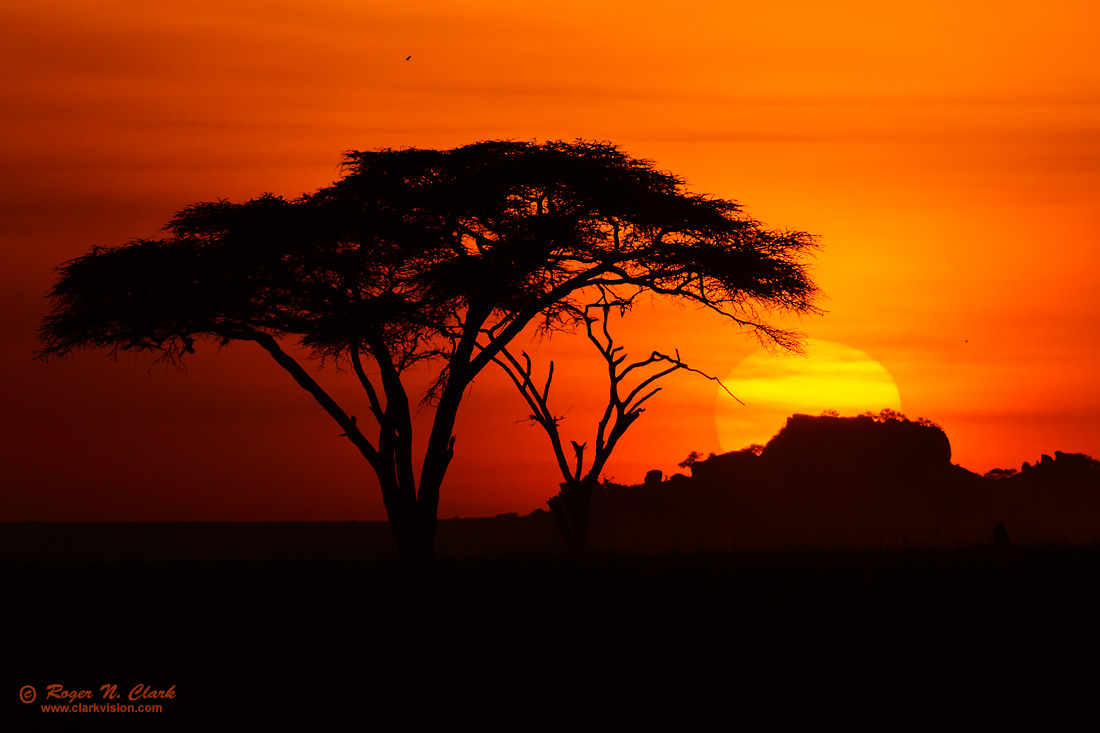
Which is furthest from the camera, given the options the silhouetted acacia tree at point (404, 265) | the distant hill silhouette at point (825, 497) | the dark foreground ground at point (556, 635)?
the distant hill silhouette at point (825, 497)

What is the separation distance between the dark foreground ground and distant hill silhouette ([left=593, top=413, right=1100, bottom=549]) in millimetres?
70746

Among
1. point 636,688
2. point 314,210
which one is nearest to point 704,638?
point 636,688

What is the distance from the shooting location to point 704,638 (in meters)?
13.8

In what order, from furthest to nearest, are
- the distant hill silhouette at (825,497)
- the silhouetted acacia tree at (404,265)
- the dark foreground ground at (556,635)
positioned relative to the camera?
the distant hill silhouette at (825,497) → the silhouetted acacia tree at (404,265) → the dark foreground ground at (556,635)

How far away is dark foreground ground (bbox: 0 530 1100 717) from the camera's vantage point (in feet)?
39.5

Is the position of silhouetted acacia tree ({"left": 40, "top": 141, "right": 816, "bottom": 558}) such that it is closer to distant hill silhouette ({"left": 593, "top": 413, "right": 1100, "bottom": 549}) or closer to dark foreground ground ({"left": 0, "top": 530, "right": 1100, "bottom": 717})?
dark foreground ground ({"left": 0, "top": 530, "right": 1100, "bottom": 717})

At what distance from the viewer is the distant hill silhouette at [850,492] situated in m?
90.6

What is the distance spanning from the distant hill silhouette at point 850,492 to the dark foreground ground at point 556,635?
70746mm

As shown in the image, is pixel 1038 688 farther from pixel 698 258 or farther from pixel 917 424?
pixel 917 424

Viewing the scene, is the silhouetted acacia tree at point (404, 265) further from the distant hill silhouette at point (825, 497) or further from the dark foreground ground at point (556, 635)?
the distant hill silhouette at point (825, 497)

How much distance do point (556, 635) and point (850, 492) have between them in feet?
282

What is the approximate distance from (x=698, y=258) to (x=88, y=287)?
1359cm

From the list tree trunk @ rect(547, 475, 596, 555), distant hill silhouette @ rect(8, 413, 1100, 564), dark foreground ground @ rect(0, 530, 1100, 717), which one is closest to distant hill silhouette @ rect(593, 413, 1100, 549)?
distant hill silhouette @ rect(8, 413, 1100, 564)

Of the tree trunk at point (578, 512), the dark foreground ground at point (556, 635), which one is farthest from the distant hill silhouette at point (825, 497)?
the dark foreground ground at point (556, 635)
